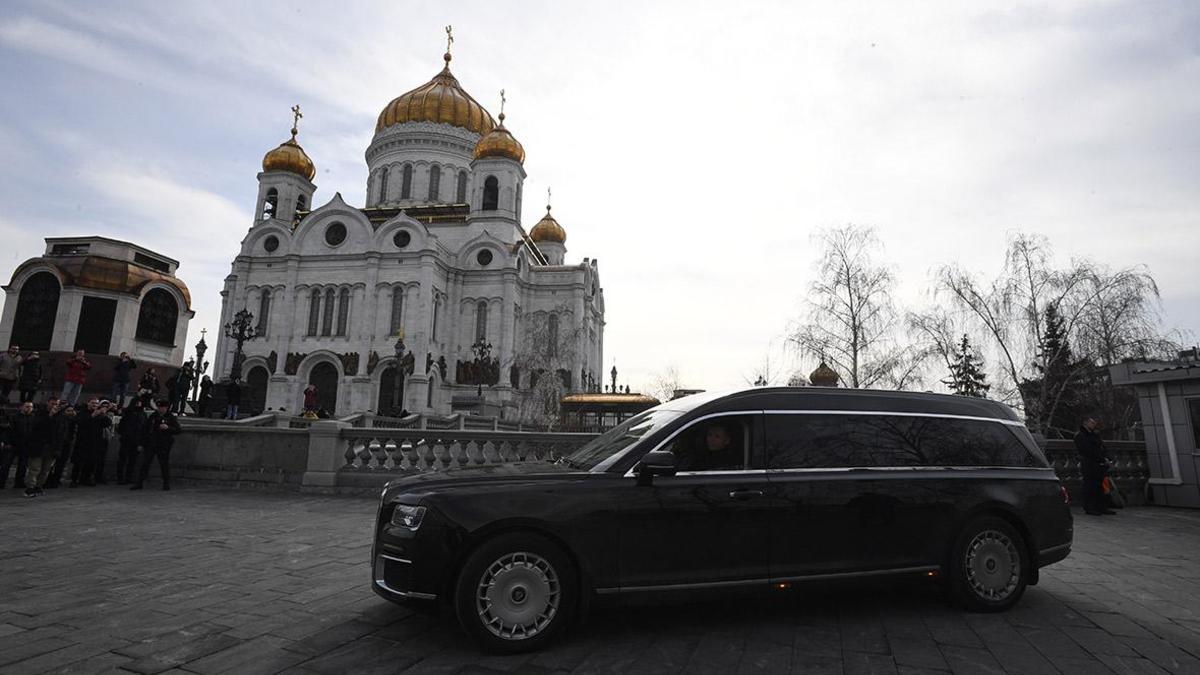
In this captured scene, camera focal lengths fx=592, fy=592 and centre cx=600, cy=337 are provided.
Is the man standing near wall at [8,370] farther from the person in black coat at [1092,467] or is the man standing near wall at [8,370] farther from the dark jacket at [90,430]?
the person in black coat at [1092,467]

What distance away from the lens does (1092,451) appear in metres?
10.5

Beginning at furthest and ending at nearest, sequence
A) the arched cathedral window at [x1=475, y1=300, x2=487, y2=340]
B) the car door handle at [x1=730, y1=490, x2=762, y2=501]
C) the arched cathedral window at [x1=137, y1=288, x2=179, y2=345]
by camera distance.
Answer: the arched cathedral window at [x1=475, y1=300, x2=487, y2=340] → the arched cathedral window at [x1=137, y1=288, x2=179, y2=345] → the car door handle at [x1=730, y1=490, x2=762, y2=501]

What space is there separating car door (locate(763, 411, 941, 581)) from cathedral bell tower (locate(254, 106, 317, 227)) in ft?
172

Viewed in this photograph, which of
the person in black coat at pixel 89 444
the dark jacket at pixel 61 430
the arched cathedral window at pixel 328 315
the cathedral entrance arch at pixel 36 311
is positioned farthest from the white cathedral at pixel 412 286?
the dark jacket at pixel 61 430

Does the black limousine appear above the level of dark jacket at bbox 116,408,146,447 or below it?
below

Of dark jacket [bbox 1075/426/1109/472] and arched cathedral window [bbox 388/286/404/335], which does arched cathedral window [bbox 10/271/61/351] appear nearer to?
arched cathedral window [bbox 388/286/404/335]

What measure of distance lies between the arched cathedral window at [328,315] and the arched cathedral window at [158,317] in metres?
14.1

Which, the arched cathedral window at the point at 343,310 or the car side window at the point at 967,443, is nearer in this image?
the car side window at the point at 967,443

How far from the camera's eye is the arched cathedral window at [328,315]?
140 feet

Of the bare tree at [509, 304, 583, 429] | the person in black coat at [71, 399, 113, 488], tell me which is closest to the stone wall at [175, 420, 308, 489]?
the person in black coat at [71, 399, 113, 488]

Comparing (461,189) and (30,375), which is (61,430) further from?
(461,189)

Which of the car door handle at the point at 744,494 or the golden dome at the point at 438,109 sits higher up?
the golden dome at the point at 438,109

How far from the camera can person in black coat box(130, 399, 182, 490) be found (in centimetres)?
1162

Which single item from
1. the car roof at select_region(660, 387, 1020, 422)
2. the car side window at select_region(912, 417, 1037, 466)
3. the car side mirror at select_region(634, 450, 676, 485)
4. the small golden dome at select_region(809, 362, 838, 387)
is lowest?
the car side mirror at select_region(634, 450, 676, 485)
